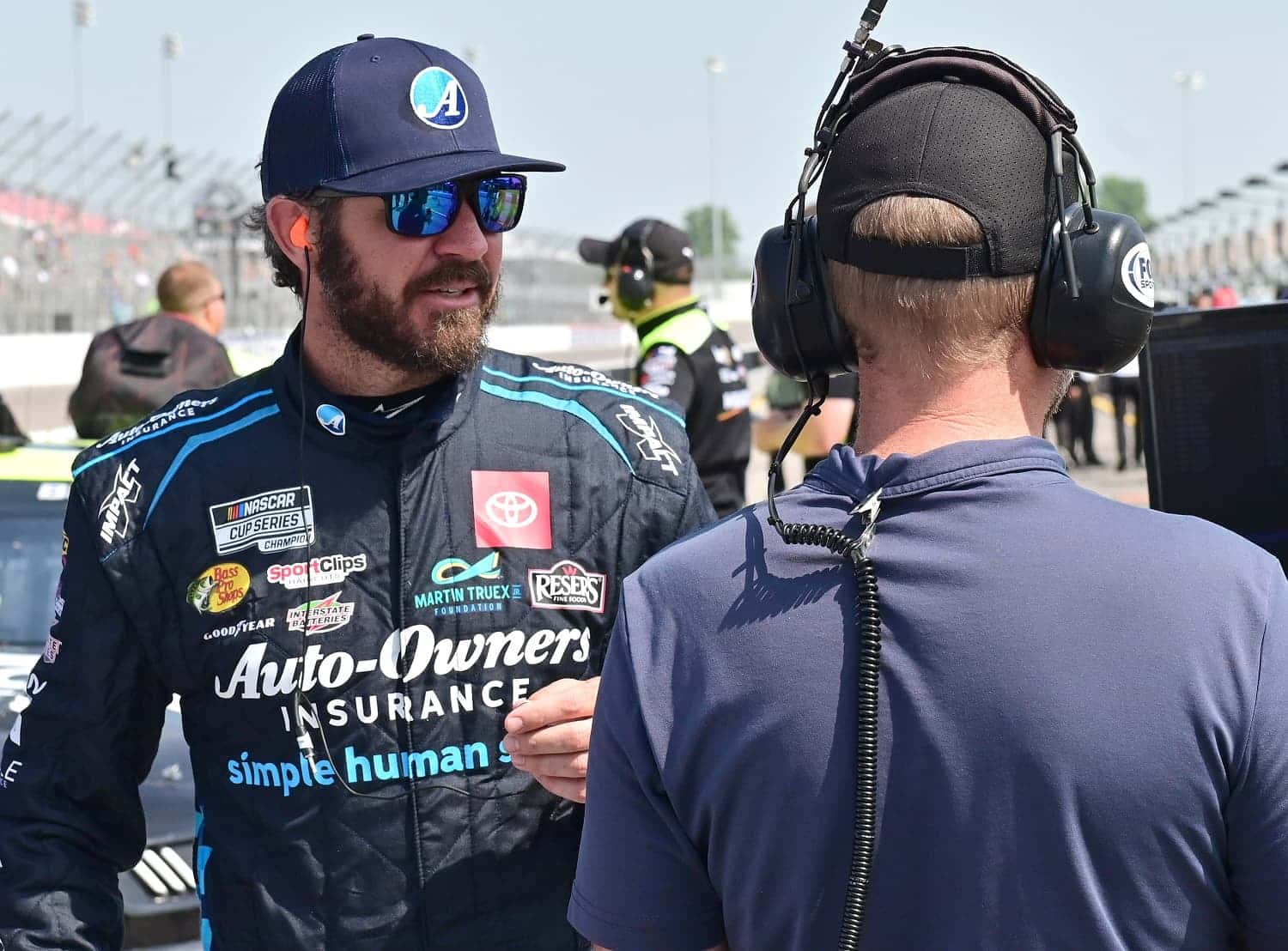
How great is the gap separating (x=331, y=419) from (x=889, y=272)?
3.60 feet

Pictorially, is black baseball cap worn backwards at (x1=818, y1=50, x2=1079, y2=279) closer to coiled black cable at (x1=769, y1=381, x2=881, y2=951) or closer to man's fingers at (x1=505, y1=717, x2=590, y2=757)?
coiled black cable at (x1=769, y1=381, x2=881, y2=951)

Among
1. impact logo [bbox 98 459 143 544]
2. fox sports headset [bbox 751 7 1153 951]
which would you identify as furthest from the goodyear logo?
fox sports headset [bbox 751 7 1153 951]

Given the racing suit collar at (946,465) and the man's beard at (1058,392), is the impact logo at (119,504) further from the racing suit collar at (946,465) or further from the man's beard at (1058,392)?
the man's beard at (1058,392)

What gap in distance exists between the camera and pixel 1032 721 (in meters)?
1.27

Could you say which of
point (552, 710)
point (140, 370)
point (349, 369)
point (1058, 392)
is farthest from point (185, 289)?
point (1058, 392)

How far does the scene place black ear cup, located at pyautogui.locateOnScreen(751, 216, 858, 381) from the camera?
150 centimetres

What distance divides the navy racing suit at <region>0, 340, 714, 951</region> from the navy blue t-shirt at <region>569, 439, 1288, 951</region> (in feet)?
2.59

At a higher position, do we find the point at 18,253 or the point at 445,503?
the point at 18,253

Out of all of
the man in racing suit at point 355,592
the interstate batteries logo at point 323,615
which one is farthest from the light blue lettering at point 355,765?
the interstate batteries logo at point 323,615

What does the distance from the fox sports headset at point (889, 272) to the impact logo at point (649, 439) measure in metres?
0.75

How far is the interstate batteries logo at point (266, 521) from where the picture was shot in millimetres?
2229

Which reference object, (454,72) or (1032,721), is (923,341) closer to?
(1032,721)

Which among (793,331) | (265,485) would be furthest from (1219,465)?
(265,485)

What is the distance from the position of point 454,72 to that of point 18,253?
2342 cm
